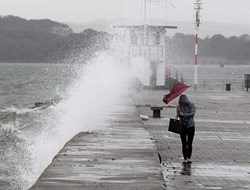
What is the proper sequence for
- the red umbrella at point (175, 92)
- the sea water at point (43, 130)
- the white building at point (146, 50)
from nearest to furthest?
the red umbrella at point (175, 92) → the sea water at point (43, 130) → the white building at point (146, 50)

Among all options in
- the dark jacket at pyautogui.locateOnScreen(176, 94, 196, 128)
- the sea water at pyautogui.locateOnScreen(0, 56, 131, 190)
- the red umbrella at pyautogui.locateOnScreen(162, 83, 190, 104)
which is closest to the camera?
the dark jacket at pyautogui.locateOnScreen(176, 94, 196, 128)

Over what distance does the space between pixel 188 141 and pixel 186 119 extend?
1.88 ft

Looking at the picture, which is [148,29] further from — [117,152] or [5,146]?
[117,152]

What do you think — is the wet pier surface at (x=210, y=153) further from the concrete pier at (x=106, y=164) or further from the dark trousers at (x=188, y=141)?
the concrete pier at (x=106, y=164)

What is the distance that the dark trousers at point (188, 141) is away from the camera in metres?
13.8

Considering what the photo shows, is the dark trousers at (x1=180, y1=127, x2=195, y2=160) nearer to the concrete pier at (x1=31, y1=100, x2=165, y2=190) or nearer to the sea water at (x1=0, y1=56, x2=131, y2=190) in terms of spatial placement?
the concrete pier at (x1=31, y1=100, x2=165, y2=190)

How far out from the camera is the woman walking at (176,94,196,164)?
1356 centimetres

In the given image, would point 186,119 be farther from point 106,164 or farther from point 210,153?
point 106,164

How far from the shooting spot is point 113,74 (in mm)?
43469

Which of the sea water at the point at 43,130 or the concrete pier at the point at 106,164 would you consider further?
the sea water at the point at 43,130

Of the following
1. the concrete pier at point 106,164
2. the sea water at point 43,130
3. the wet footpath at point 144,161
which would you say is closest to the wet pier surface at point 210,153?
the wet footpath at point 144,161

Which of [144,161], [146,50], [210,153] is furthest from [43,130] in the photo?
[146,50]

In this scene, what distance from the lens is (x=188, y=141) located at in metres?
13.9

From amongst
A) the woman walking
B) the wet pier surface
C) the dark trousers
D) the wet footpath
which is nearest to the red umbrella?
the woman walking
